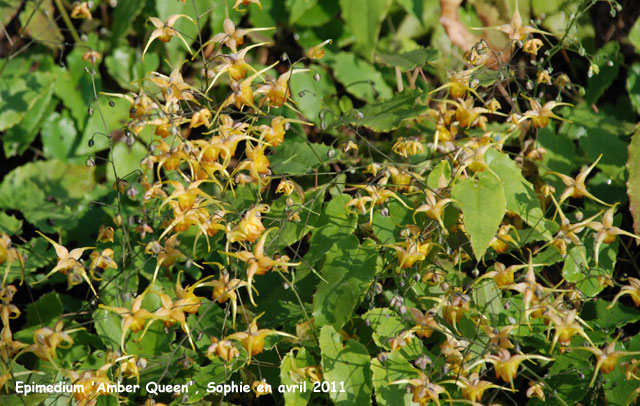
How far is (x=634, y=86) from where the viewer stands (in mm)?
1771

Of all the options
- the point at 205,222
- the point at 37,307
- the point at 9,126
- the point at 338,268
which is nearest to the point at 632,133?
the point at 338,268

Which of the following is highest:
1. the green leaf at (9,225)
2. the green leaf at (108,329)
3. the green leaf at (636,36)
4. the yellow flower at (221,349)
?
the green leaf at (636,36)

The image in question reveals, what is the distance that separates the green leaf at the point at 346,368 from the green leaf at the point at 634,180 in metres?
0.71

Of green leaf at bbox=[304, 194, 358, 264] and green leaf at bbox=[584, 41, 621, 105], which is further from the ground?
green leaf at bbox=[584, 41, 621, 105]

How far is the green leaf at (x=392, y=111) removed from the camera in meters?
1.46

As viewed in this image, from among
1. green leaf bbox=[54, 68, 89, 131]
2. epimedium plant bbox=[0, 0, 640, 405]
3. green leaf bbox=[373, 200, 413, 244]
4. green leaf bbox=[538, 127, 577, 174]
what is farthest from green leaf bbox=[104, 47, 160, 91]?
green leaf bbox=[538, 127, 577, 174]

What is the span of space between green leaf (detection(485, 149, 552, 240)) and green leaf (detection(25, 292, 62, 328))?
1.04 metres

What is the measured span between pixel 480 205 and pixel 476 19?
1007 mm

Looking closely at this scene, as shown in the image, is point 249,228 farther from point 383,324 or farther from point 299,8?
point 299,8

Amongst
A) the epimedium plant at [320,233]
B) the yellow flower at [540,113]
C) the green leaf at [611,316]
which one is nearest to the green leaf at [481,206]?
the epimedium plant at [320,233]

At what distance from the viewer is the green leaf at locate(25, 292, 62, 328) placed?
144 centimetres

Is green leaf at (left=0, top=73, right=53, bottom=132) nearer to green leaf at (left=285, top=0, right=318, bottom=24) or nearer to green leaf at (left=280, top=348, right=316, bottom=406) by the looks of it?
green leaf at (left=285, top=0, right=318, bottom=24)

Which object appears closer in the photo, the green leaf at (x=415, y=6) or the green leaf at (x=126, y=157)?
the green leaf at (x=126, y=157)

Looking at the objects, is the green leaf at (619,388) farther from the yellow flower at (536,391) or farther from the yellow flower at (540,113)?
the yellow flower at (540,113)
